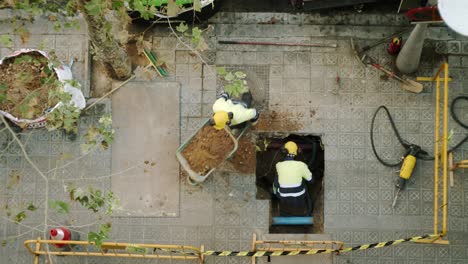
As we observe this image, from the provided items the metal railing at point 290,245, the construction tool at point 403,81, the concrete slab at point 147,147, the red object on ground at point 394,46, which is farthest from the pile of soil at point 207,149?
the red object on ground at point 394,46

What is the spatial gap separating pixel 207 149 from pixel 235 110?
3.02ft

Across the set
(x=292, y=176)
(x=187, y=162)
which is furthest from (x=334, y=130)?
(x=187, y=162)

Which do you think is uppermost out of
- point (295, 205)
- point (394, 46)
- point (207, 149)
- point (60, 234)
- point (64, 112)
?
point (394, 46)

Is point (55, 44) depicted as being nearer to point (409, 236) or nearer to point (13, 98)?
point (13, 98)

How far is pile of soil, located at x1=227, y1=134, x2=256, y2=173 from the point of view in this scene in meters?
9.51

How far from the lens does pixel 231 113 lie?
8.40m

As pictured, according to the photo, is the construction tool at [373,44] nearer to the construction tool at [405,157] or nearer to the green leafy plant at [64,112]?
the construction tool at [405,157]

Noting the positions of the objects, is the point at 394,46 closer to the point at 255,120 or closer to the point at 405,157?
the point at 405,157

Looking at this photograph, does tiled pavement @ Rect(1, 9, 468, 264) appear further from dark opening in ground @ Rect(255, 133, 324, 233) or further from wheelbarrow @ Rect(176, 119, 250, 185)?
wheelbarrow @ Rect(176, 119, 250, 185)

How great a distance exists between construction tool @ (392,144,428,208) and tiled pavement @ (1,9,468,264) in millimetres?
136

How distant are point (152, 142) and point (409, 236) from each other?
→ 4611 millimetres

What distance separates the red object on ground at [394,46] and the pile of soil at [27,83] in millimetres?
5635

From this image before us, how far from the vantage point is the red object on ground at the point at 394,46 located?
941cm

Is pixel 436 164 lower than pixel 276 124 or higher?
lower
